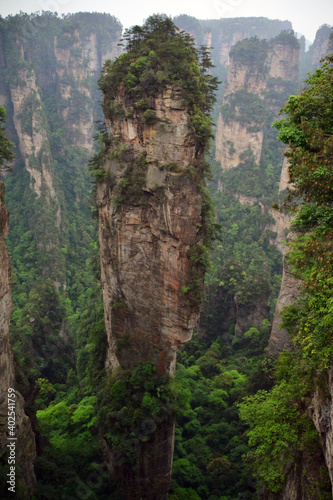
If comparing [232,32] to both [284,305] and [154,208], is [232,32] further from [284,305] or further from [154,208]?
[154,208]

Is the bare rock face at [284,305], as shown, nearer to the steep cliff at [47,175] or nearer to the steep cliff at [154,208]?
the steep cliff at [154,208]

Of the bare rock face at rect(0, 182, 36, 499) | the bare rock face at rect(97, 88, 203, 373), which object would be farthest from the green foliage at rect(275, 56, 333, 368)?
the bare rock face at rect(0, 182, 36, 499)

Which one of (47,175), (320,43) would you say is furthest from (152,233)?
(320,43)

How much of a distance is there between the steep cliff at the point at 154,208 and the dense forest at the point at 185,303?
11 centimetres

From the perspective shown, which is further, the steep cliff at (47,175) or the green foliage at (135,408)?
the steep cliff at (47,175)

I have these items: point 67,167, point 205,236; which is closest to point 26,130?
point 67,167

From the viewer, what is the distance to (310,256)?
9773mm

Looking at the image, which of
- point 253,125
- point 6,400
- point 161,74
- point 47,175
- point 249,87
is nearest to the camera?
point 6,400

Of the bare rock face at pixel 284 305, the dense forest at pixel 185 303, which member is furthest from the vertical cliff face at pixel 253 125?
the bare rock face at pixel 284 305

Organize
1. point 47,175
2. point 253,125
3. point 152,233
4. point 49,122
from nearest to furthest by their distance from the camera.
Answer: point 152,233
point 47,175
point 253,125
point 49,122

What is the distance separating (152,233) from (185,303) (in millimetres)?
3503

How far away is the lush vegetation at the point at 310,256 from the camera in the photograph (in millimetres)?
9020

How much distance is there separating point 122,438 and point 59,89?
213 ft

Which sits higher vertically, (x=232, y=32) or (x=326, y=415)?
(x=232, y=32)
